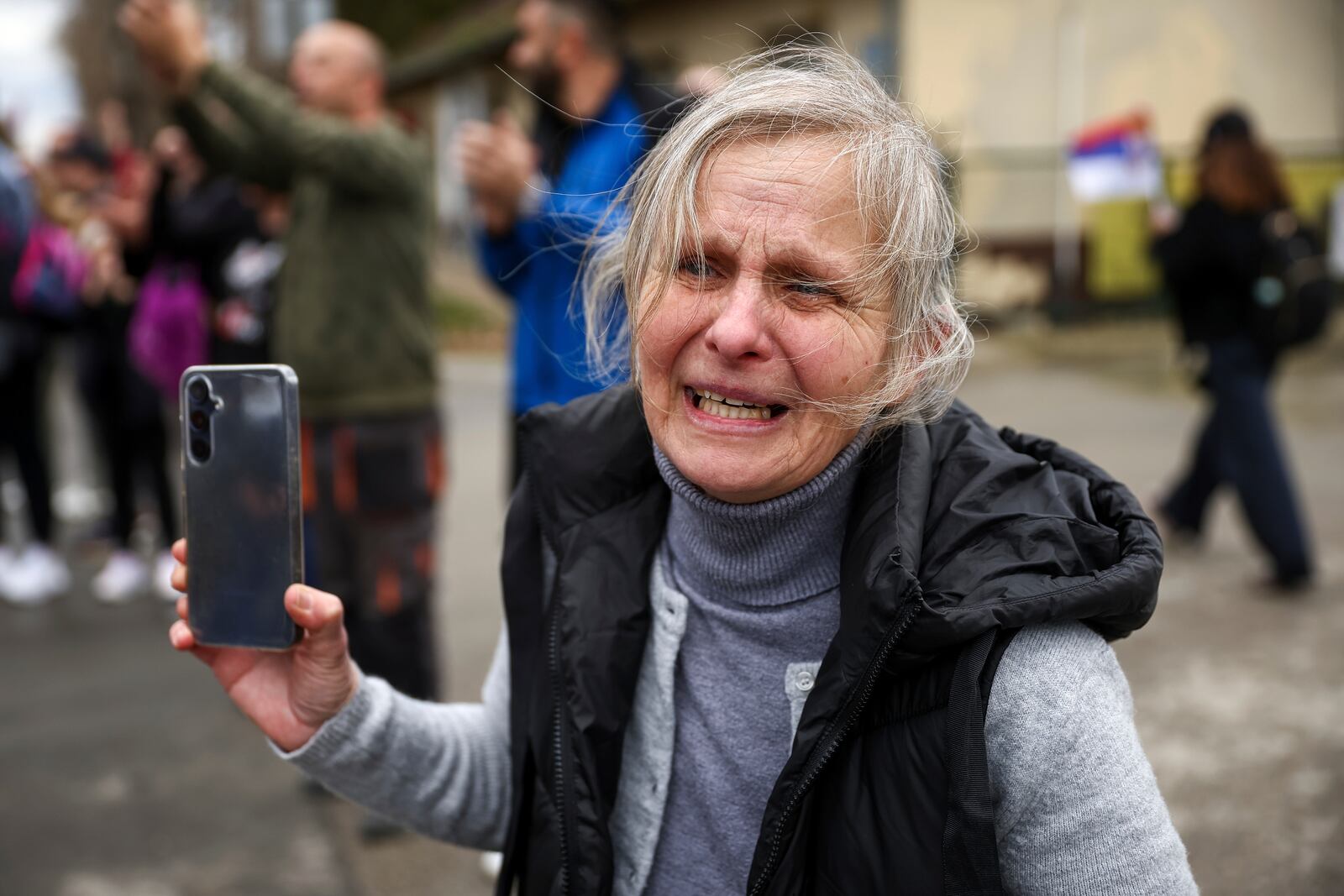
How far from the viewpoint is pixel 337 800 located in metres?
3.61

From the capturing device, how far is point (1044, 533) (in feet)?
4.20

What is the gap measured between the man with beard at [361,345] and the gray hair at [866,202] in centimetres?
205

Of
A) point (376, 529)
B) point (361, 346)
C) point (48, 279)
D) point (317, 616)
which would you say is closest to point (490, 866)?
point (376, 529)

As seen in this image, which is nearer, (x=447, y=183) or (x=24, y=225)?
(x=24, y=225)

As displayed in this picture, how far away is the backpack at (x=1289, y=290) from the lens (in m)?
5.08

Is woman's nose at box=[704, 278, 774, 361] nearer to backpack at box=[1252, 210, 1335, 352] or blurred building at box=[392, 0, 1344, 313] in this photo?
backpack at box=[1252, 210, 1335, 352]

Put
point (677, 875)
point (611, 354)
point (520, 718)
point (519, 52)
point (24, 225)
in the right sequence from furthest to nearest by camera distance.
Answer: point (24, 225)
point (519, 52)
point (611, 354)
point (520, 718)
point (677, 875)

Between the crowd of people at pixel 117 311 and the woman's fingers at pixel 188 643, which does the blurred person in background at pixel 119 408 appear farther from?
the woman's fingers at pixel 188 643

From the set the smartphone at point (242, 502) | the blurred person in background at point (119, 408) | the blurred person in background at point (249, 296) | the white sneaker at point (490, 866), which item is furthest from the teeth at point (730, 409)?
the blurred person in background at point (119, 408)

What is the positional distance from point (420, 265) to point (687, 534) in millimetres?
2335

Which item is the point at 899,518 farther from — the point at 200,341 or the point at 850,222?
the point at 200,341

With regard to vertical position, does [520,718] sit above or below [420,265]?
below

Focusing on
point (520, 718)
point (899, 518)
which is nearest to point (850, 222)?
point (899, 518)

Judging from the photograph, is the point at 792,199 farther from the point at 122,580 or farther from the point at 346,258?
the point at 122,580
